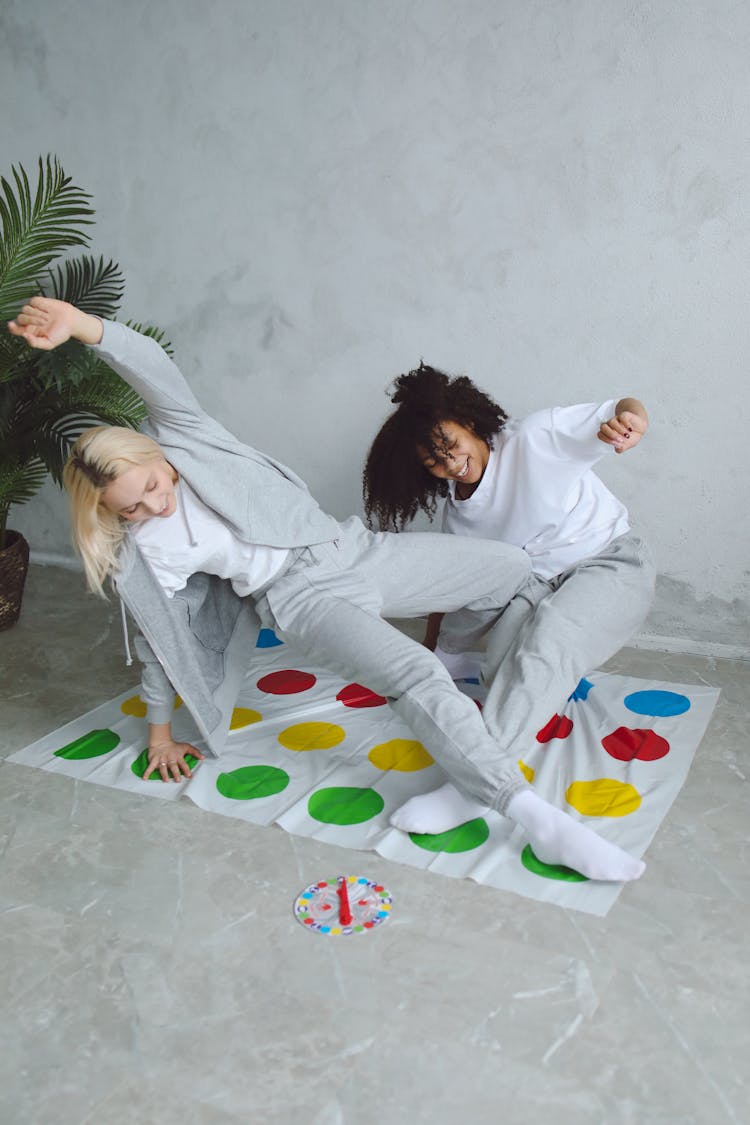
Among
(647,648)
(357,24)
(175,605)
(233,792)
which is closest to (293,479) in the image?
(175,605)

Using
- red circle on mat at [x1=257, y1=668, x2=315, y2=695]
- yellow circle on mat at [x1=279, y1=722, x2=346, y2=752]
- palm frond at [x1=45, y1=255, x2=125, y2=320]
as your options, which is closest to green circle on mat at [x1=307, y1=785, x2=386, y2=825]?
yellow circle on mat at [x1=279, y1=722, x2=346, y2=752]

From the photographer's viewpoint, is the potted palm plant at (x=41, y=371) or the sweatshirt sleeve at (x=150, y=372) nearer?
the sweatshirt sleeve at (x=150, y=372)

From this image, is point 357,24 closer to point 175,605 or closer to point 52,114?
point 52,114

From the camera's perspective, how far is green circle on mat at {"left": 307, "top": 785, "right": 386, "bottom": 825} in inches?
77.0

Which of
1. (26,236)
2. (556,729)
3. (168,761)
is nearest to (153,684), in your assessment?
(168,761)

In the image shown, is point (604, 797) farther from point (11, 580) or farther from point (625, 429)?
point (11, 580)

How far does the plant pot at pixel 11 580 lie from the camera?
3.12 m

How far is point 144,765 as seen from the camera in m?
2.22

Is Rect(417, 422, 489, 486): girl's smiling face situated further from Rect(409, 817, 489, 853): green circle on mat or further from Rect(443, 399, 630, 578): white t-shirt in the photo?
Rect(409, 817, 489, 853): green circle on mat

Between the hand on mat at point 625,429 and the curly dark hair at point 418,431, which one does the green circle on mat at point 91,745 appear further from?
the hand on mat at point 625,429

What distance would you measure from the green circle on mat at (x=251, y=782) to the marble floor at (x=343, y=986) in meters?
0.09

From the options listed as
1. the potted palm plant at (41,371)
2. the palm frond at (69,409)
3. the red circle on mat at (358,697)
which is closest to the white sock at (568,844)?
the red circle on mat at (358,697)

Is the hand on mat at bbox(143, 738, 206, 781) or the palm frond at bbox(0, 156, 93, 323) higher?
the palm frond at bbox(0, 156, 93, 323)

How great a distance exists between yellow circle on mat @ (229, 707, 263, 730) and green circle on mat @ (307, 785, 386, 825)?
0.40 meters
